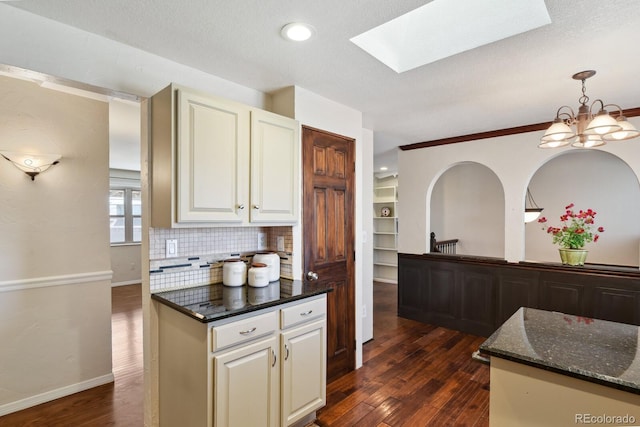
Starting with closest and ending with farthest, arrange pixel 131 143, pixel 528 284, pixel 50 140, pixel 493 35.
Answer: pixel 493 35, pixel 50 140, pixel 528 284, pixel 131 143

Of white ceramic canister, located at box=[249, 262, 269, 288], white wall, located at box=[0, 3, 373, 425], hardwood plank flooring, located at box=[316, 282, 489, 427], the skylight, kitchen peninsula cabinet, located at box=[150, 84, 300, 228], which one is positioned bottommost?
hardwood plank flooring, located at box=[316, 282, 489, 427]

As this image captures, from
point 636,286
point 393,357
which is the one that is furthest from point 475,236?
point 393,357

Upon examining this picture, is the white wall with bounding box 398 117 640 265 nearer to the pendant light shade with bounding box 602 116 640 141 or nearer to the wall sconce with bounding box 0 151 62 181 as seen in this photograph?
the pendant light shade with bounding box 602 116 640 141

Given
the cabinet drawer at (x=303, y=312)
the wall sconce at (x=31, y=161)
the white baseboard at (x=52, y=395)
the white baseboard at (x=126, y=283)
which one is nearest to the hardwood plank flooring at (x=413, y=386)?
the cabinet drawer at (x=303, y=312)

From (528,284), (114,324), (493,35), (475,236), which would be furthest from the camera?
(475,236)

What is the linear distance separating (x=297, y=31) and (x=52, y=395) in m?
3.12

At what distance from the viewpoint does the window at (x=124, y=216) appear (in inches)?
267

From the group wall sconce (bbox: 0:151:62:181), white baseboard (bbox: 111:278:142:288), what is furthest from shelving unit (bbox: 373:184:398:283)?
wall sconce (bbox: 0:151:62:181)

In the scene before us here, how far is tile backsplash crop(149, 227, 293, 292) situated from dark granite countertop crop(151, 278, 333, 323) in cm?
8

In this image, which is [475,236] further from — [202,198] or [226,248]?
[202,198]

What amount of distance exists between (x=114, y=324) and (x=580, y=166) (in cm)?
686

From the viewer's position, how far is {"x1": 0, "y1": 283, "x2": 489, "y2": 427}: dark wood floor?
2207 mm

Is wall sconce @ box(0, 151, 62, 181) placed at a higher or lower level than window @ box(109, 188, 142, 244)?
higher

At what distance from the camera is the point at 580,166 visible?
4617 mm
